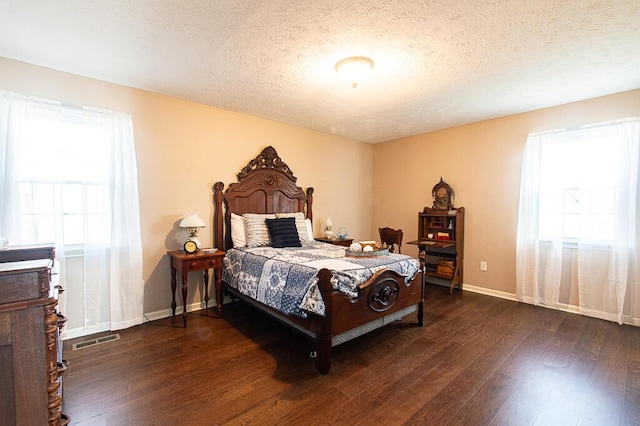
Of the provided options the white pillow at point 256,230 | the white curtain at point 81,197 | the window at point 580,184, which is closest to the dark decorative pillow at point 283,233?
the white pillow at point 256,230

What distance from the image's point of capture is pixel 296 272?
2.40 metres

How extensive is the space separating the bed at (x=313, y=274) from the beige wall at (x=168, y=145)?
21 centimetres

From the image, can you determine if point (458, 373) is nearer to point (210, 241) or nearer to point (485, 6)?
point (485, 6)

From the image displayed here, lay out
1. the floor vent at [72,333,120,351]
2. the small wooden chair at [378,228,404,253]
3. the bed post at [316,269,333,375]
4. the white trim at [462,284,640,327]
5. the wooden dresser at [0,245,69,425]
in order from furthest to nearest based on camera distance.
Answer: the small wooden chair at [378,228,404,253] < the white trim at [462,284,640,327] < the floor vent at [72,333,120,351] < the bed post at [316,269,333,375] < the wooden dresser at [0,245,69,425]

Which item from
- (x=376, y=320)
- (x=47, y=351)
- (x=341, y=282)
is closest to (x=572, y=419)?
(x=376, y=320)

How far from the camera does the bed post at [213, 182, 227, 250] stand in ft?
11.7

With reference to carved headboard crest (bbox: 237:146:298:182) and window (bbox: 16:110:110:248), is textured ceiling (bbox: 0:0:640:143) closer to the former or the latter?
window (bbox: 16:110:110:248)

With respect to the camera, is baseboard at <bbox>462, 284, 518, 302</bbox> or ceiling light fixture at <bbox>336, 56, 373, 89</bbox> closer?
ceiling light fixture at <bbox>336, 56, 373, 89</bbox>

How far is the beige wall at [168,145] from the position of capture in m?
2.67

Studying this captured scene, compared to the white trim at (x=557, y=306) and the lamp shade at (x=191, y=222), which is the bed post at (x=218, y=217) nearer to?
the lamp shade at (x=191, y=222)

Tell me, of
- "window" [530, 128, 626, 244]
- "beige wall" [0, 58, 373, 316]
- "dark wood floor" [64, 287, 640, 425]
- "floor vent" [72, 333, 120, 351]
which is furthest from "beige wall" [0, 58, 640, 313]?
"dark wood floor" [64, 287, 640, 425]

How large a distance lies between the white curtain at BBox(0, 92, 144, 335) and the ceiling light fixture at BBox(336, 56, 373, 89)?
219 cm

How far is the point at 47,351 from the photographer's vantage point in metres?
1.12

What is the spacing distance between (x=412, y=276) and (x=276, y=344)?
4.70 feet
